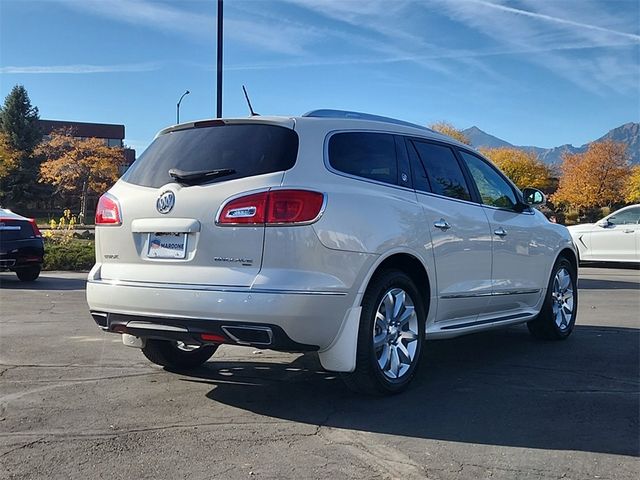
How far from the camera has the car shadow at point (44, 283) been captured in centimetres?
1139

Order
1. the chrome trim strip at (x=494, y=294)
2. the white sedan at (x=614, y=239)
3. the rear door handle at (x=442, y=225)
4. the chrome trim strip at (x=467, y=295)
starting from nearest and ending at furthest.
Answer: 1. the rear door handle at (x=442, y=225)
2. the chrome trim strip at (x=467, y=295)
3. the chrome trim strip at (x=494, y=294)
4. the white sedan at (x=614, y=239)

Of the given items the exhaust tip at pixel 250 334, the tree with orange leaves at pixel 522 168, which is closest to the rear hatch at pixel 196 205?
the exhaust tip at pixel 250 334

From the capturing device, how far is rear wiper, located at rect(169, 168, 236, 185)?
4.34 metres

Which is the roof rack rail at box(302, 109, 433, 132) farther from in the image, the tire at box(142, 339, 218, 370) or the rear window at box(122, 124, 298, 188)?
the tire at box(142, 339, 218, 370)

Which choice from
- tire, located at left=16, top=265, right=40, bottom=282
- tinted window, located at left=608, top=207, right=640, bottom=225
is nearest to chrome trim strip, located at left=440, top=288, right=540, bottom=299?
tire, located at left=16, top=265, right=40, bottom=282

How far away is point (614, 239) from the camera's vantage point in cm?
1620

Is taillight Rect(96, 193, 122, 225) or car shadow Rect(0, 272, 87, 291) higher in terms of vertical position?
taillight Rect(96, 193, 122, 225)

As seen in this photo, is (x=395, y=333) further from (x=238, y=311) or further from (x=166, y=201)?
(x=166, y=201)

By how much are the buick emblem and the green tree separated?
57.8 meters

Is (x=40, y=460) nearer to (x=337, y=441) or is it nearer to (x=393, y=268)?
(x=337, y=441)

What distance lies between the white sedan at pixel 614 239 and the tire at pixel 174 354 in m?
13.0

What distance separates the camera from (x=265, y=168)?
4.26 m

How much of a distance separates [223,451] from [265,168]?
1685 mm

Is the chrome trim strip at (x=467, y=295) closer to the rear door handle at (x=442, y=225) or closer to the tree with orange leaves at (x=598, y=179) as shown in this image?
the rear door handle at (x=442, y=225)
